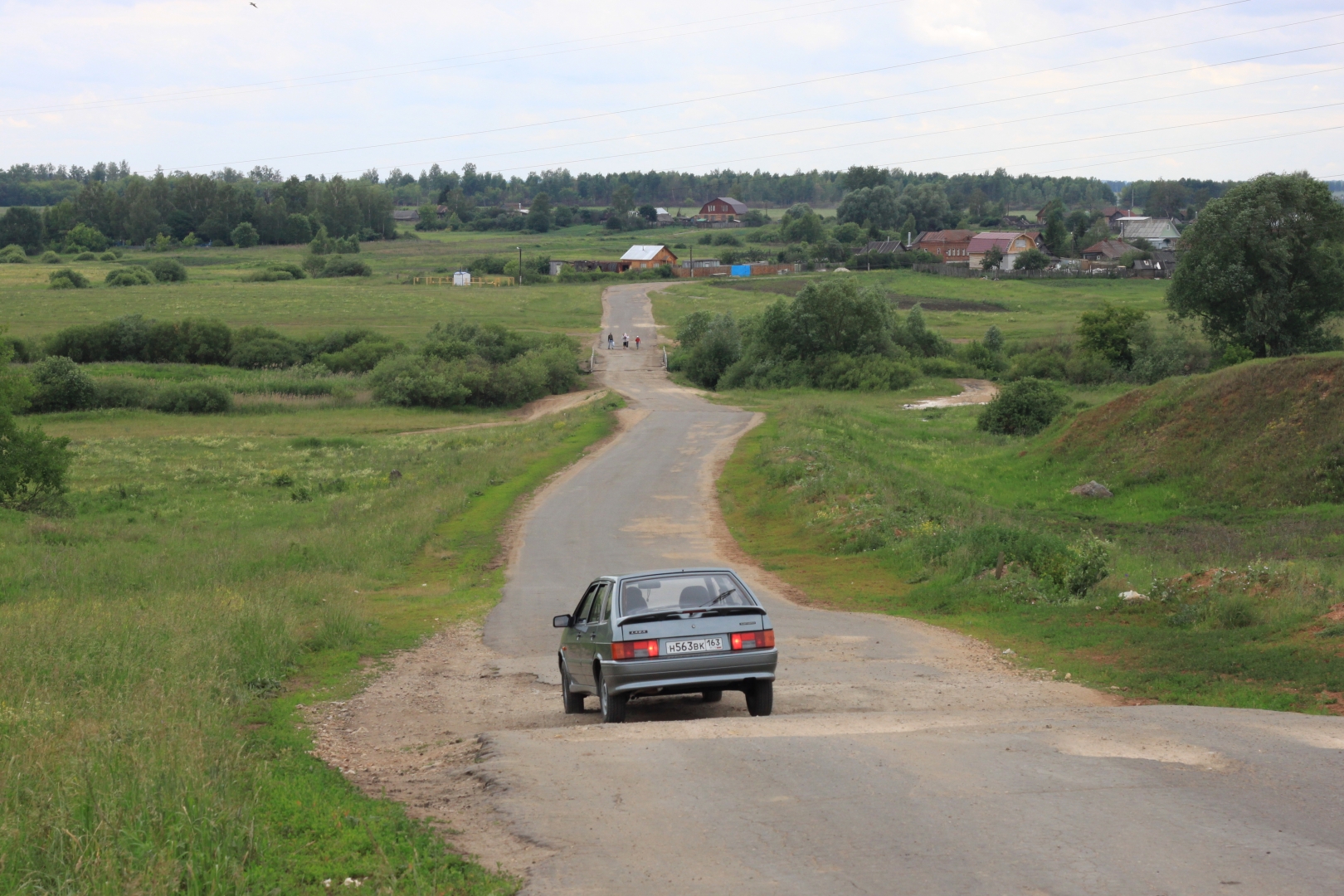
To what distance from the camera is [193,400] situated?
2724 inches

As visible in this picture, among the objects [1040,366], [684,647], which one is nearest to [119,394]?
[1040,366]

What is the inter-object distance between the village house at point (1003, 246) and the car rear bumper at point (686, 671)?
505ft

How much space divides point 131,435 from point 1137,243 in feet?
493

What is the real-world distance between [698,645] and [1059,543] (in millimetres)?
12850

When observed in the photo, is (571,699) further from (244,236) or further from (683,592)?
(244,236)

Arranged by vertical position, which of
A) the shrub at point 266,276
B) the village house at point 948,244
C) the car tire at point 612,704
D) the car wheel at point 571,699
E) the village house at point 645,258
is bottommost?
the car wheel at point 571,699

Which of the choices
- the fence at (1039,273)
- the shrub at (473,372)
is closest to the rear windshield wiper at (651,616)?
the shrub at (473,372)

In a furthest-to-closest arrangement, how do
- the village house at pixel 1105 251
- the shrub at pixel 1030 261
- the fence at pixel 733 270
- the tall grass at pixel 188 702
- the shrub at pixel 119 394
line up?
the village house at pixel 1105 251 < the fence at pixel 733 270 < the shrub at pixel 1030 261 < the shrub at pixel 119 394 < the tall grass at pixel 188 702

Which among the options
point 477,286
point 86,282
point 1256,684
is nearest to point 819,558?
point 1256,684

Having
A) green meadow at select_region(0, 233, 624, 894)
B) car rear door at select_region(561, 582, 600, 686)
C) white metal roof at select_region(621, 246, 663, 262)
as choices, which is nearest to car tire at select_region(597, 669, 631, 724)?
car rear door at select_region(561, 582, 600, 686)

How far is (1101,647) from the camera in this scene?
15891 mm

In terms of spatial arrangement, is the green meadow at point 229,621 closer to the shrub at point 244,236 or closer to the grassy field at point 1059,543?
the grassy field at point 1059,543

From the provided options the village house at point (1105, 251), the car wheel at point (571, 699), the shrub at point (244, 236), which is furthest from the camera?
the shrub at point (244, 236)

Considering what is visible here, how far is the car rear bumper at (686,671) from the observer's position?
11523 millimetres
